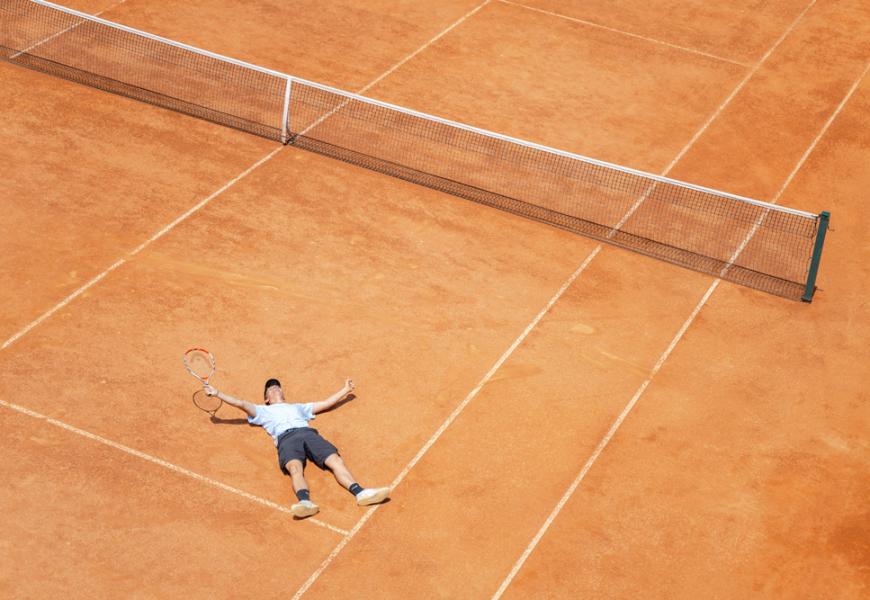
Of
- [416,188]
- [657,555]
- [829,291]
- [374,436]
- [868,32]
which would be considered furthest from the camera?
[868,32]

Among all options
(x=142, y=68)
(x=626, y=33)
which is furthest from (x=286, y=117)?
(x=626, y=33)

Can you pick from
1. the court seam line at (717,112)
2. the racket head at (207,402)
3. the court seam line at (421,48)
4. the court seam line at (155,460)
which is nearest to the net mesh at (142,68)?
the court seam line at (421,48)

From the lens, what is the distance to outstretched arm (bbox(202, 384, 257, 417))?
1280 centimetres

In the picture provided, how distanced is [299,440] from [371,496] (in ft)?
3.37

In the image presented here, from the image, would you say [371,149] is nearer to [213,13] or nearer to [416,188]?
[416,188]

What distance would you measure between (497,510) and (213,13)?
1260 cm

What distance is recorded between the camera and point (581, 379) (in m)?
14.3

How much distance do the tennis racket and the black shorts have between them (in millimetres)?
1007

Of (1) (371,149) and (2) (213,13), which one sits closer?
(1) (371,149)

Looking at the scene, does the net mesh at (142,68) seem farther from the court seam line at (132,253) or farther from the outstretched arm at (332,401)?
the outstretched arm at (332,401)

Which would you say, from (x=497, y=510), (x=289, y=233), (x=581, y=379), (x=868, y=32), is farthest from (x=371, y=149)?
(x=868, y=32)

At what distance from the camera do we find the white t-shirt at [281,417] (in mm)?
12930

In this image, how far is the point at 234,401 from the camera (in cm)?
1295

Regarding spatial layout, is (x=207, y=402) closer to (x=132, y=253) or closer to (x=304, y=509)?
(x=304, y=509)
